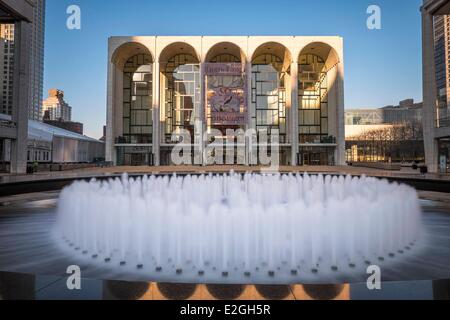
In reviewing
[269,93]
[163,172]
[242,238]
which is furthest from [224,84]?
[242,238]

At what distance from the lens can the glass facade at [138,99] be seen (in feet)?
174

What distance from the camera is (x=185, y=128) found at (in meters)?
52.9

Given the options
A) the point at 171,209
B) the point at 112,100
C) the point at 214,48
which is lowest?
the point at 171,209

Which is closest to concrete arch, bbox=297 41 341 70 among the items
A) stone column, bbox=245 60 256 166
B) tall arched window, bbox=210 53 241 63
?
stone column, bbox=245 60 256 166

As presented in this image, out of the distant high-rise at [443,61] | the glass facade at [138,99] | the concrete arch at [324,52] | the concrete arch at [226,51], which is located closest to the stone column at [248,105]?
the concrete arch at [226,51]

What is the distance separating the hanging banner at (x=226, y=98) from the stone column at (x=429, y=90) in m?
24.2

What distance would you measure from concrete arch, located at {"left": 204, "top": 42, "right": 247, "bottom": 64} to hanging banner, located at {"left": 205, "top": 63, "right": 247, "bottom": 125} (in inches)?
101

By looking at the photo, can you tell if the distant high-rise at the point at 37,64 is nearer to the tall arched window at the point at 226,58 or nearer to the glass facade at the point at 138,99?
the glass facade at the point at 138,99

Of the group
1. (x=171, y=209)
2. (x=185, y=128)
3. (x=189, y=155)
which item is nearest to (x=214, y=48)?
(x=185, y=128)

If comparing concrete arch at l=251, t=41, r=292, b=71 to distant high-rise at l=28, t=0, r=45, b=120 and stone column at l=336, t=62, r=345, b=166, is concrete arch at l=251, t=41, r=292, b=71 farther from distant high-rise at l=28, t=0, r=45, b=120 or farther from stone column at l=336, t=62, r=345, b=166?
distant high-rise at l=28, t=0, r=45, b=120

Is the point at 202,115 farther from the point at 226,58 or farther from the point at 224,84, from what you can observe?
the point at 226,58
